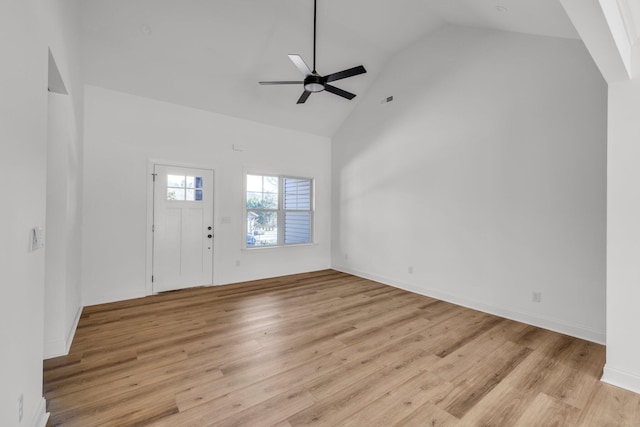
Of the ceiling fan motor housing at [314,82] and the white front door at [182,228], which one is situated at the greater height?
the ceiling fan motor housing at [314,82]

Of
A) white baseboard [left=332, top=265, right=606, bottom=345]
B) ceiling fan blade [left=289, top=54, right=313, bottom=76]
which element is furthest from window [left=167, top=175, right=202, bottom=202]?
white baseboard [left=332, top=265, right=606, bottom=345]

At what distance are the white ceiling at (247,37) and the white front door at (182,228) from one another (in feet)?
4.09

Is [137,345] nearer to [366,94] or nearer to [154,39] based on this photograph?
[154,39]

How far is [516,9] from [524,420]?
3.73m

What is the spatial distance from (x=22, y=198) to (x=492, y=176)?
174 inches

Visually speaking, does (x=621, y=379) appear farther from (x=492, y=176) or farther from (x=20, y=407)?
(x=20, y=407)

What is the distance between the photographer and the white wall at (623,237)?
2.14 m

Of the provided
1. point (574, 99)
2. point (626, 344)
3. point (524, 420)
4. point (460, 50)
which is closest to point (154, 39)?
point (460, 50)

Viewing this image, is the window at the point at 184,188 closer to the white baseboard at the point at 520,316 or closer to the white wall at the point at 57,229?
the white wall at the point at 57,229

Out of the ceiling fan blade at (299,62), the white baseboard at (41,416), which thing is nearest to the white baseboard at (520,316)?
the ceiling fan blade at (299,62)

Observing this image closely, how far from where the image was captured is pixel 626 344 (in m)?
2.18

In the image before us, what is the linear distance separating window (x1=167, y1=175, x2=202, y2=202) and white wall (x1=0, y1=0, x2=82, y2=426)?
114 inches

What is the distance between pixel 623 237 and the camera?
219 cm

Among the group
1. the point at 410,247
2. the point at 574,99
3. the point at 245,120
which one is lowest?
the point at 410,247
